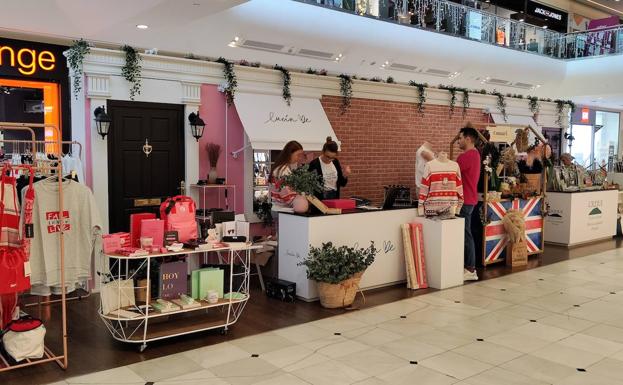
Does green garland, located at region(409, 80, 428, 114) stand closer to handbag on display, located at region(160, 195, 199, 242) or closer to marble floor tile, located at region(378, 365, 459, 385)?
handbag on display, located at region(160, 195, 199, 242)

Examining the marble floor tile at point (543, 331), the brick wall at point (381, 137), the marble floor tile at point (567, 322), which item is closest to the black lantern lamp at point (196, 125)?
the brick wall at point (381, 137)

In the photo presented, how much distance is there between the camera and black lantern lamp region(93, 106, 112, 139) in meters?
6.15

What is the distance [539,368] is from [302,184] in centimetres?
276

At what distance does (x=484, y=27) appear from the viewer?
11.9 meters

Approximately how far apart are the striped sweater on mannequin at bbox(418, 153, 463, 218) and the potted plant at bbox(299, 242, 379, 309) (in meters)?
1.29

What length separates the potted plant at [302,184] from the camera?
18.6 ft

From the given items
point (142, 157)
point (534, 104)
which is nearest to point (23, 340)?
point (142, 157)

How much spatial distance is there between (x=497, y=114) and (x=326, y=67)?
15.0ft

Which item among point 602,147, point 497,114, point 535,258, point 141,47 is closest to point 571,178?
point 535,258

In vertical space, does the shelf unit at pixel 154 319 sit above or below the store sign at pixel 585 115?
below

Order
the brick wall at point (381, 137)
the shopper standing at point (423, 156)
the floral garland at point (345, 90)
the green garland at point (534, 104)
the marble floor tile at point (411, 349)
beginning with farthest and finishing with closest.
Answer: the green garland at point (534, 104) → the brick wall at point (381, 137) → the floral garland at point (345, 90) → the shopper standing at point (423, 156) → the marble floor tile at point (411, 349)

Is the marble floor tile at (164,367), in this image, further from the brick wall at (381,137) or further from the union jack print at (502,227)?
the brick wall at (381,137)

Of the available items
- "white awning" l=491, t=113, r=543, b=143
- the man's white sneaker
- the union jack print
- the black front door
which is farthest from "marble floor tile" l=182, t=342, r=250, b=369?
"white awning" l=491, t=113, r=543, b=143

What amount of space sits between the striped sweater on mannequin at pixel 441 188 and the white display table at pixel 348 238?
0.24 meters
